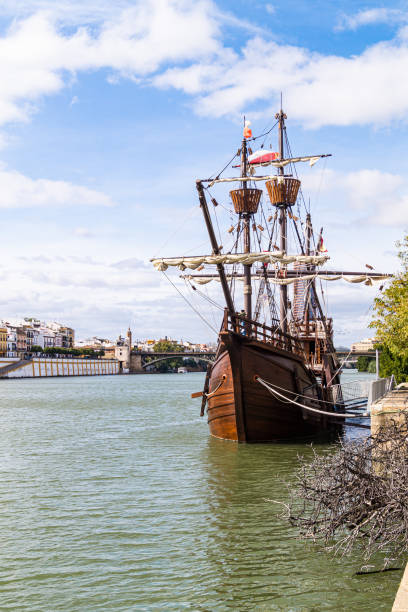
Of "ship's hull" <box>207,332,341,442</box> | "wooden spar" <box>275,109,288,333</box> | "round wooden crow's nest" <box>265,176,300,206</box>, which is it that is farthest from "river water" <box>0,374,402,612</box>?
"round wooden crow's nest" <box>265,176,300,206</box>

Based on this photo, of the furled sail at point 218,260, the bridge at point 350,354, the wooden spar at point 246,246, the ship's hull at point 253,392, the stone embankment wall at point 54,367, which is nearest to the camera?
the ship's hull at point 253,392

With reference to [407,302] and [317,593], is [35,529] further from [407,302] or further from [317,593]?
[407,302]

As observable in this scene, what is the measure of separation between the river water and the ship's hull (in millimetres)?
1151

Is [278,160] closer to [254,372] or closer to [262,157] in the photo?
[262,157]

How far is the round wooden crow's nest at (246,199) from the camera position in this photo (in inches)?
1314

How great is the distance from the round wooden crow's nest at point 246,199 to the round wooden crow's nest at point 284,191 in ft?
11.3

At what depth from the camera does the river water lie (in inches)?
364

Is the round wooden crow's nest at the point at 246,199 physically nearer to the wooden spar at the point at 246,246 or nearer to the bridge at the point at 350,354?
the wooden spar at the point at 246,246

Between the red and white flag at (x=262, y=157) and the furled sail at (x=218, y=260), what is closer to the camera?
the furled sail at (x=218, y=260)

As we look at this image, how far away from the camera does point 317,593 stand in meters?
9.16

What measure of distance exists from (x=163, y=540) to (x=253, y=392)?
488 inches

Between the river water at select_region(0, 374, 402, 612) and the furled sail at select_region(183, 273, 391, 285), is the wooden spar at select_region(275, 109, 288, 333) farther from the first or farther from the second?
the river water at select_region(0, 374, 402, 612)

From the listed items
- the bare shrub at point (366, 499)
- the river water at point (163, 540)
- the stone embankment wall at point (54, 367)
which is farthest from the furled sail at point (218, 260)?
the stone embankment wall at point (54, 367)

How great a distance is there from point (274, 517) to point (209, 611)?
4.56 meters
